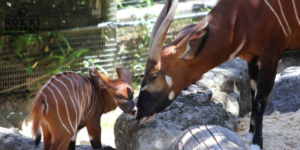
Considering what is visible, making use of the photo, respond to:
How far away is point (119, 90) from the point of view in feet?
15.2

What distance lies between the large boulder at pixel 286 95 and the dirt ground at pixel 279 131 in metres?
0.21

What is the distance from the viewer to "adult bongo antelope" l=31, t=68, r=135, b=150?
4.23 m

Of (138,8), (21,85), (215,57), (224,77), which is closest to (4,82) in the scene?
(21,85)

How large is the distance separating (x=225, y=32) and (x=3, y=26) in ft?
16.9

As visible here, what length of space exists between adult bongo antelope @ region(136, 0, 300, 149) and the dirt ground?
0.34 meters

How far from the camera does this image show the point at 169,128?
4594mm

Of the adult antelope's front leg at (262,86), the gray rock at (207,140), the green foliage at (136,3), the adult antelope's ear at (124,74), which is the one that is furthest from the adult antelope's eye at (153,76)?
the green foliage at (136,3)

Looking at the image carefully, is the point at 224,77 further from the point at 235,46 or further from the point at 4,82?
the point at 4,82

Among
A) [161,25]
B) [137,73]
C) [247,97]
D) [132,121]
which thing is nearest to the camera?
[161,25]

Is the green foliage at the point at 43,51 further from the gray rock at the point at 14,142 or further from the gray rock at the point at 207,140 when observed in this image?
the gray rock at the point at 207,140

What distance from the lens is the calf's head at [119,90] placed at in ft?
15.0

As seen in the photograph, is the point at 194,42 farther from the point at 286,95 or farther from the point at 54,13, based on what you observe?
the point at 54,13

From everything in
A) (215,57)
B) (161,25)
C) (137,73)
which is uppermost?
(161,25)

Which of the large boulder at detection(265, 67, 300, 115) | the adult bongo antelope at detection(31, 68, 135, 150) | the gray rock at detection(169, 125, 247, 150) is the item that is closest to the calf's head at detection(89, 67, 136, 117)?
the adult bongo antelope at detection(31, 68, 135, 150)
